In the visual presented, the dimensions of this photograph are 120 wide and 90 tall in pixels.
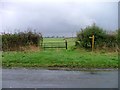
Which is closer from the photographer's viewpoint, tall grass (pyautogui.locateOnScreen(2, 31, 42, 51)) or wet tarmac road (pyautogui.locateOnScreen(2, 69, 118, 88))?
wet tarmac road (pyautogui.locateOnScreen(2, 69, 118, 88))

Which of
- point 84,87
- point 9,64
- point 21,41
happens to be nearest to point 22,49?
point 21,41

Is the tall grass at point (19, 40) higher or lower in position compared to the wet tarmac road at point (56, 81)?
higher

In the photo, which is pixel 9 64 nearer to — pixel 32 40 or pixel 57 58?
pixel 57 58

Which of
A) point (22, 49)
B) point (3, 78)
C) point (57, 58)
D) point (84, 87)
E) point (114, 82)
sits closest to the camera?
point (84, 87)

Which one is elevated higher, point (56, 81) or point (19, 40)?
point (19, 40)

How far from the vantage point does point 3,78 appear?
1146 cm

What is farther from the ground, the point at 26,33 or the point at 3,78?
the point at 26,33

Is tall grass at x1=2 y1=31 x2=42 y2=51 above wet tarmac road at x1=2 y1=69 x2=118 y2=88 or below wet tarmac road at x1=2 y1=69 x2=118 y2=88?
above

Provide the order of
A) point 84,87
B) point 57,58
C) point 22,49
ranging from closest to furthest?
1. point 84,87
2. point 57,58
3. point 22,49

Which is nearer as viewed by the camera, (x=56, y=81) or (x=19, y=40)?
(x=56, y=81)

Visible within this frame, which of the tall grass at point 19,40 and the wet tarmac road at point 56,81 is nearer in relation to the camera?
the wet tarmac road at point 56,81

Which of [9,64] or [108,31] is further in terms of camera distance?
[108,31]

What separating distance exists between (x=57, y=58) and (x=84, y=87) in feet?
28.1

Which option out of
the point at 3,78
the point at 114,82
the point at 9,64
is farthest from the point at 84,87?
the point at 9,64
